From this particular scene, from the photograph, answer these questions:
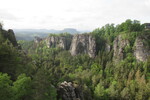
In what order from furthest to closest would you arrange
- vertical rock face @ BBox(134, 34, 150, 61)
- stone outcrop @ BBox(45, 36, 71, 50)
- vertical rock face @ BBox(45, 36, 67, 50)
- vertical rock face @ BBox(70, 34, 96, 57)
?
stone outcrop @ BBox(45, 36, 71, 50) < vertical rock face @ BBox(45, 36, 67, 50) < vertical rock face @ BBox(70, 34, 96, 57) < vertical rock face @ BBox(134, 34, 150, 61)

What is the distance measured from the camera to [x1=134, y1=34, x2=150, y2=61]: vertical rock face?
345ft

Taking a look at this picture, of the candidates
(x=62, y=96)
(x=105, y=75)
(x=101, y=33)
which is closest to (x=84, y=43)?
(x=101, y=33)

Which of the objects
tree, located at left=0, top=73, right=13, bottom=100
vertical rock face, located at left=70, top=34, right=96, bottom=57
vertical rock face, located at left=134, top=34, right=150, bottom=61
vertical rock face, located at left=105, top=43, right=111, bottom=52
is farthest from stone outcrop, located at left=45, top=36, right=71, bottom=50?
tree, located at left=0, top=73, right=13, bottom=100

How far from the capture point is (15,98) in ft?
84.2

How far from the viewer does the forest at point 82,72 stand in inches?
1244

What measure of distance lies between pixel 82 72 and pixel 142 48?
145ft

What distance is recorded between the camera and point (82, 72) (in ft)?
354

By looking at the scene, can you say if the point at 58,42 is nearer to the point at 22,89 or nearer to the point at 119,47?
the point at 119,47

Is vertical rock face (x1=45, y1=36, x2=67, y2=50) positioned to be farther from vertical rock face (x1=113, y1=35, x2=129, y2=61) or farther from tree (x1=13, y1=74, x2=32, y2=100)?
tree (x1=13, y1=74, x2=32, y2=100)

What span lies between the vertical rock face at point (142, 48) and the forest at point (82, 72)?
0.72m

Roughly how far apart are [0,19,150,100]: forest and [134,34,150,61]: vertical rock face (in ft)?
2.35

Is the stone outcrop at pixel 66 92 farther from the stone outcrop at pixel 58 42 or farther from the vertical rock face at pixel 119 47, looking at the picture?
the stone outcrop at pixel 58 42

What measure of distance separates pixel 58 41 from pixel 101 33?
156 feet

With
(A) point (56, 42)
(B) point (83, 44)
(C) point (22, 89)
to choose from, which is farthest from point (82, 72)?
(C) point (22, 89)
